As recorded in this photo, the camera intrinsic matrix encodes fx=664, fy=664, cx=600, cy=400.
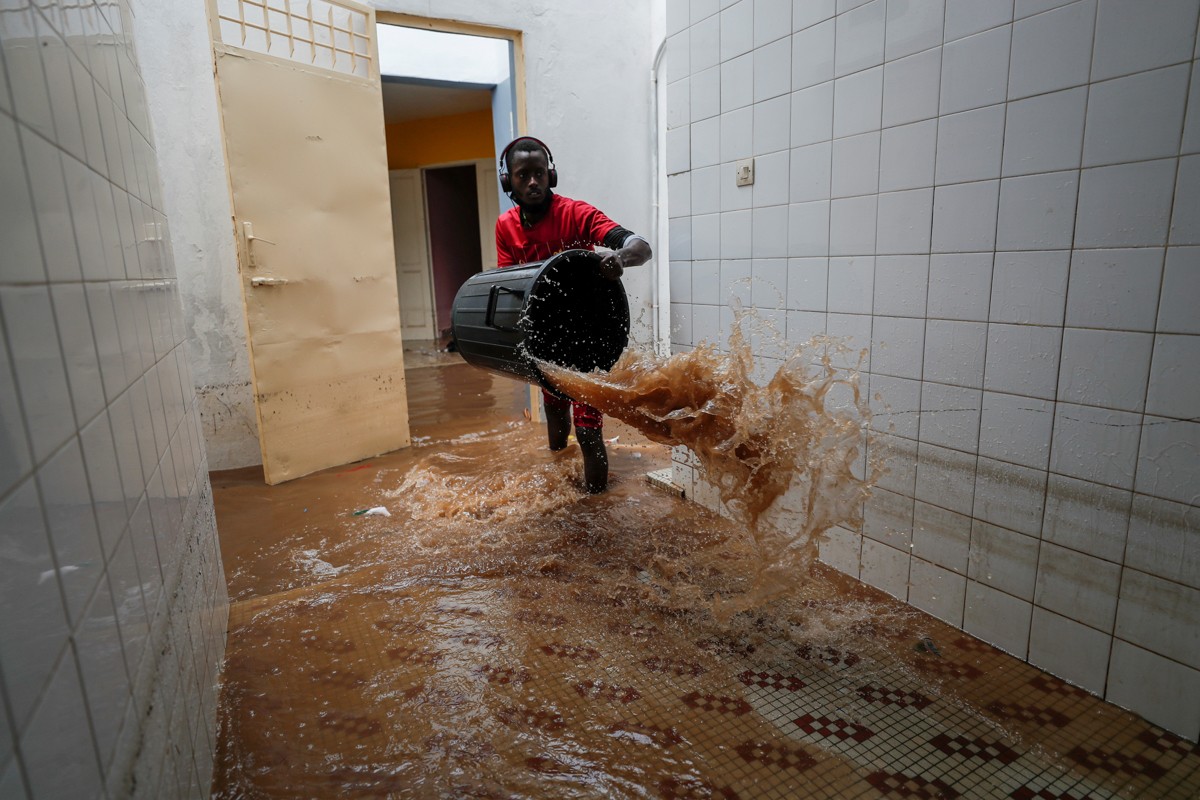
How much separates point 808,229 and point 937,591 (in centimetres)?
137

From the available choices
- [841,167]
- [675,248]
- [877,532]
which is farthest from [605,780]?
[675,248]

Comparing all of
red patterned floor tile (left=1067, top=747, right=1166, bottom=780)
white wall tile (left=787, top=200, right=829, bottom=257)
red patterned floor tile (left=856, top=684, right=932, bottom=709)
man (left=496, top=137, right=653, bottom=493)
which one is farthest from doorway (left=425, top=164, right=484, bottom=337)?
red patterned floor tile (left=1067, top=747, right=1166, bottom=780)

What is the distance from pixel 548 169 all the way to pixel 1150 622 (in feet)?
9.26

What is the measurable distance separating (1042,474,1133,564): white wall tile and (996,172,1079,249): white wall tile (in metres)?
0.65

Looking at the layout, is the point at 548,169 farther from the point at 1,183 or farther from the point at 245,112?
the point at 1,183

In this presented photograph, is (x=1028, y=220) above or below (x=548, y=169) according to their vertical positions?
below

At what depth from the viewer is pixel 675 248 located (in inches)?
128

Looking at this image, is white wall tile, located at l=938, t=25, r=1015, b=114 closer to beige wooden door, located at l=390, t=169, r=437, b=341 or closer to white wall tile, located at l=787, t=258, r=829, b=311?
white wall tile, located at l=787, t=258, r=829, b=311

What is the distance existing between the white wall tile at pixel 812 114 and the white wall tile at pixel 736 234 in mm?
386

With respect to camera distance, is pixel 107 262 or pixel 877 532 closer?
pixel 107 262

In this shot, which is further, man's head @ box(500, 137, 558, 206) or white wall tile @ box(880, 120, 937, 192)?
man's head @ box(500, 137, 558, 206)

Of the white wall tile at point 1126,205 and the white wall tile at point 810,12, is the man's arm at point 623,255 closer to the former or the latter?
the white wall tile at point 810,12

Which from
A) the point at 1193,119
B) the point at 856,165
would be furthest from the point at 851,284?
the point at 1193,119

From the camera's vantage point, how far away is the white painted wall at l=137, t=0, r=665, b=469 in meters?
3.62
